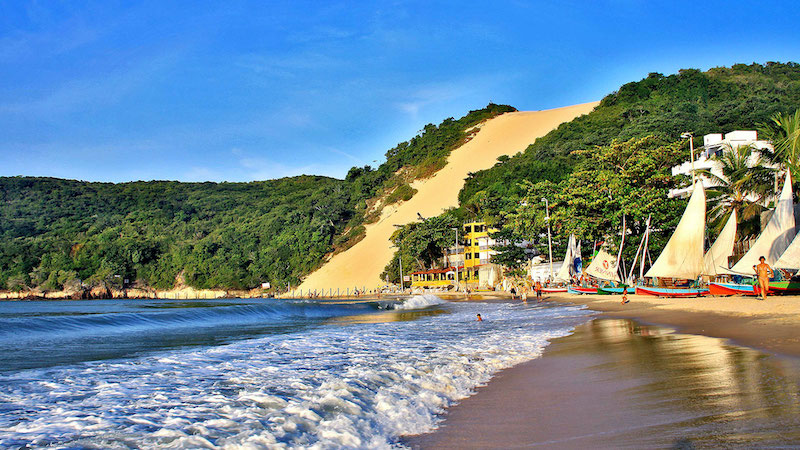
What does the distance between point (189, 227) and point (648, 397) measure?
372 feet

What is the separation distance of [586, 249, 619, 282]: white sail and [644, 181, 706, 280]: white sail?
10.5 metres

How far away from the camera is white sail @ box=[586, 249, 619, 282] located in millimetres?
33250

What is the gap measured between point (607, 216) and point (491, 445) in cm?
3130

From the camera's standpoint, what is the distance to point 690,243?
21969 mm

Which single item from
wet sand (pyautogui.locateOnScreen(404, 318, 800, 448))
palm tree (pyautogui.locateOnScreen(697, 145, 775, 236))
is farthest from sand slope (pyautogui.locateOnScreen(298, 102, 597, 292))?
wet sand (pyautogui.locateOnScreen(404, 318, 800, 448))

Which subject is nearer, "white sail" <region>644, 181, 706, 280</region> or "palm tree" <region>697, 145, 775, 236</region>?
"white sail" <region>644, 181, 706, 280</region>

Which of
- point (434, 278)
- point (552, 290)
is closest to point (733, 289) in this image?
point (552, 290)

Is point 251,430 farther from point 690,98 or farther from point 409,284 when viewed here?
point 690,98

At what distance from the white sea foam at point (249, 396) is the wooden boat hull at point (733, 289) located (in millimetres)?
11110

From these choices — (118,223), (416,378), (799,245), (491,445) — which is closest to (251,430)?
(491,445)

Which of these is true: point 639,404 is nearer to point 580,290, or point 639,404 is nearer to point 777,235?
point 777,235

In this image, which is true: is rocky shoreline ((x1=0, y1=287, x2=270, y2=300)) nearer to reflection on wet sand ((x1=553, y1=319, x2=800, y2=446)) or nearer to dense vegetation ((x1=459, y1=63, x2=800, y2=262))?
dense vegetation ((x1=459, y1=63, x2=800, y2=262))

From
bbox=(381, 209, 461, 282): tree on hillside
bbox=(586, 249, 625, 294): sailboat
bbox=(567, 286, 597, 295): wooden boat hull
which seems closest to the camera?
bbox=(586, 249, 625, 294): sailboat

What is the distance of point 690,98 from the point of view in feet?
257
